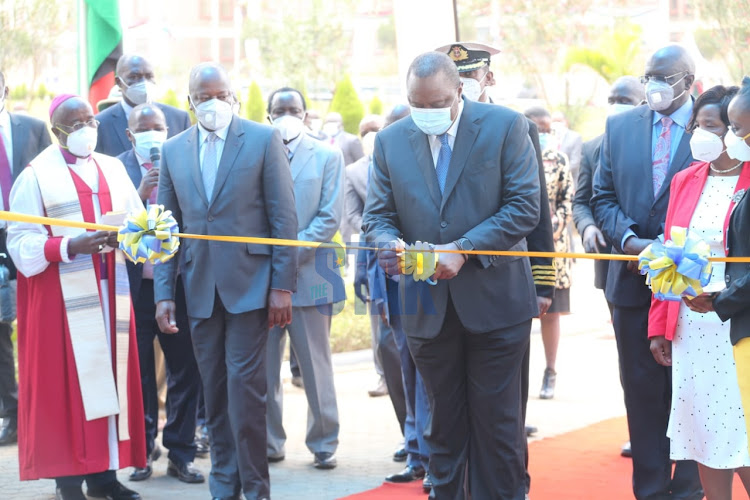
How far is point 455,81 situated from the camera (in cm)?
505

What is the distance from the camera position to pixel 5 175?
7531 millimetres

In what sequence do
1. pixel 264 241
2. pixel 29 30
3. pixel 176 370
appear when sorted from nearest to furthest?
pixel 264 241 < pixel 176 370 < pixel 29 30

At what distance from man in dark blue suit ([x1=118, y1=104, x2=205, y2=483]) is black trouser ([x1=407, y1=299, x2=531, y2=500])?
2.19 metres

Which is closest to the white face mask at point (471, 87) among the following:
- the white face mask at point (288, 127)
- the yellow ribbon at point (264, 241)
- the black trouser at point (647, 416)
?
the yellow ribbon at point (264, 241)

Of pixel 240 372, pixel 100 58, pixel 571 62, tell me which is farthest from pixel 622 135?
pixel 571 62

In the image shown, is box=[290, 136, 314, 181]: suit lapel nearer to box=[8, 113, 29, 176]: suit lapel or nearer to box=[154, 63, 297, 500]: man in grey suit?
box=[154, 63, 297, 500]: man in grey suit

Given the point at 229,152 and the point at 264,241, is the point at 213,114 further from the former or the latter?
the point at 264,241

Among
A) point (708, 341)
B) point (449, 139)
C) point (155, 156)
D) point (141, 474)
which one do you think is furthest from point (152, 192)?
point (708, 341)

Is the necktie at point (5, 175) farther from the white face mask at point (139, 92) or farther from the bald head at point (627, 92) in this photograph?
the bald head at point (627, 92)

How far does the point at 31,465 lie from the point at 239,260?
1656 mm

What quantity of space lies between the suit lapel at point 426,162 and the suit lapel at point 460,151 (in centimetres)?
5

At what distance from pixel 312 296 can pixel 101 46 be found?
362 centimetres

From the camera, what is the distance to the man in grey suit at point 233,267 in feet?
19.3

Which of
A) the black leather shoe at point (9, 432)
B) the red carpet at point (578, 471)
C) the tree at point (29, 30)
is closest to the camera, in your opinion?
the red carpet at point (578, 471)
